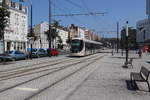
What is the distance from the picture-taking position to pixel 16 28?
233 ft

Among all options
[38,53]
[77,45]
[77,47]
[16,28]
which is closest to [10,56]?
[77,45]

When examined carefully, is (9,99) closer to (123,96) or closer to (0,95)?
(0,95)

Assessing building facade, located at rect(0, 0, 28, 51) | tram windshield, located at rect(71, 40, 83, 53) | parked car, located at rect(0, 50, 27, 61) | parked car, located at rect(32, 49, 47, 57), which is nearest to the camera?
parked car, located at rect(0, 50, 27, 61)

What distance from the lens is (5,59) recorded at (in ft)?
120

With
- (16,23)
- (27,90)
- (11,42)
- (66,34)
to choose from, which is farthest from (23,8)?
(66,34)

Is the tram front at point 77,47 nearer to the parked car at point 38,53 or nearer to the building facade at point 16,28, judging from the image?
the parked car at point 38,53

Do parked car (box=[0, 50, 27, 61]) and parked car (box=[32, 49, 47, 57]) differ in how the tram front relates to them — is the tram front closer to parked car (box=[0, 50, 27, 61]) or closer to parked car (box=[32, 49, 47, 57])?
parked car (box=[32, 49, 47, 57])

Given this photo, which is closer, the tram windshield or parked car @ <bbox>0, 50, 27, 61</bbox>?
parked car @ <bbox>0, 50, 27, 61</bbox>

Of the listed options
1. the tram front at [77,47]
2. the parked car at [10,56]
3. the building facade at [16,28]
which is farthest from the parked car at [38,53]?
the building facade at [16,28]

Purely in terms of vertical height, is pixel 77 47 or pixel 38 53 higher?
pixel 77 47

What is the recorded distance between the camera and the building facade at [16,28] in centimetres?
6675

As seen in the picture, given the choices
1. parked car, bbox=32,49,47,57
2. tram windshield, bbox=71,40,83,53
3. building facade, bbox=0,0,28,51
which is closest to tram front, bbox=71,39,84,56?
tram windshield, bbox=71,40,83,53

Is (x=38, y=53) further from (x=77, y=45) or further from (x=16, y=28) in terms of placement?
(x=16, y=28)

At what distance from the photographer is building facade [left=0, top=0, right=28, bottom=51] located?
66.8 metres
